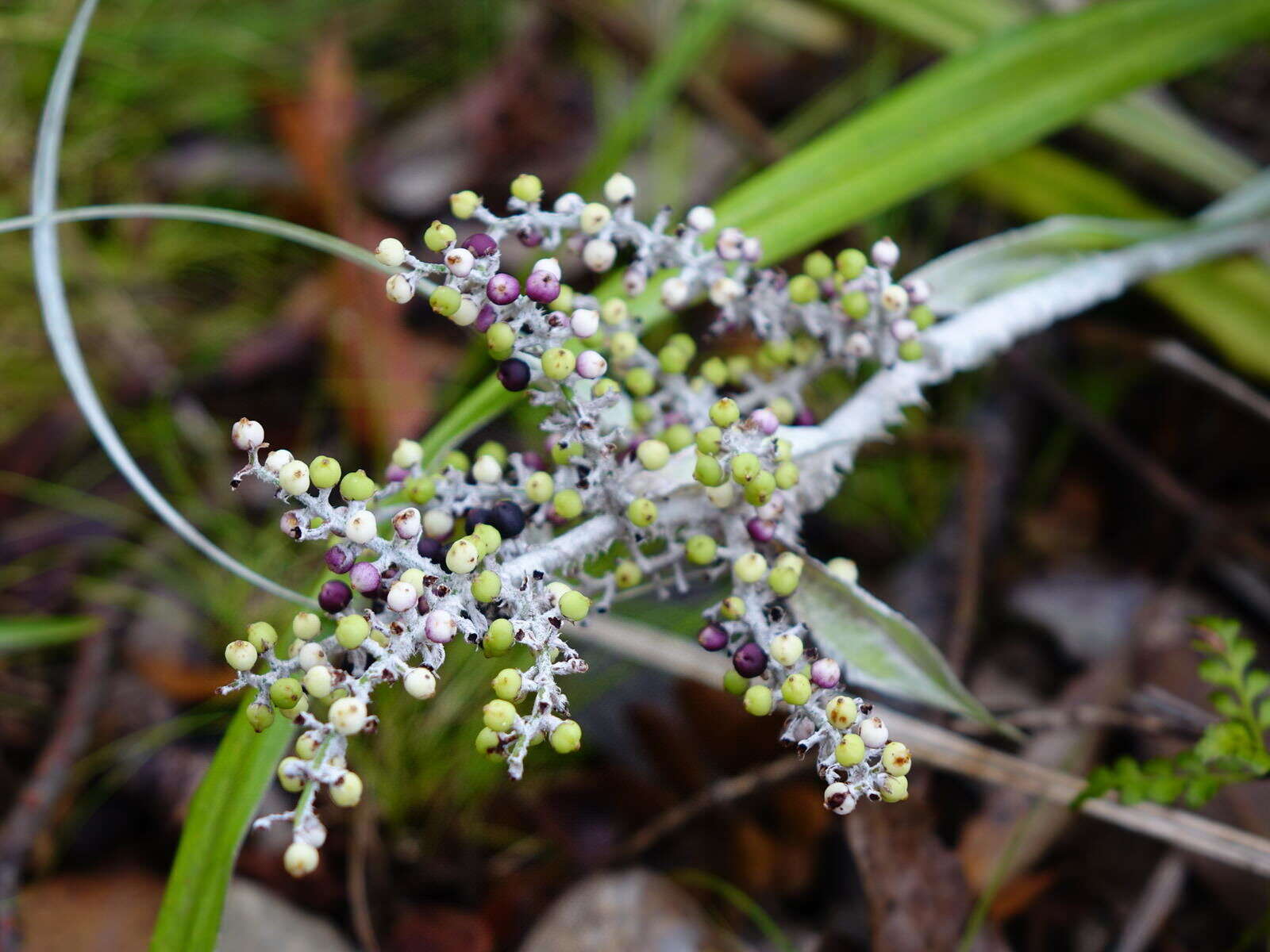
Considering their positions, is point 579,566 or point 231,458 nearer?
point 579,566

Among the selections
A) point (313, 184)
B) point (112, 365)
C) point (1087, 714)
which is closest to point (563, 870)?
point (1087, 714)

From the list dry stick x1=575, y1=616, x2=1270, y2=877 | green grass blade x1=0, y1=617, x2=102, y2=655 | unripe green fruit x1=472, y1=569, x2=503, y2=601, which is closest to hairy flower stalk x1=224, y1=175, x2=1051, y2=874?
unripe green fruit x1=472, y1=569, x2=503, y2=601

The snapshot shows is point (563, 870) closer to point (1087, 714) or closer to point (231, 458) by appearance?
point (1087, 714)

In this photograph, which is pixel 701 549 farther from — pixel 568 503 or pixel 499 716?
pixel 499 716

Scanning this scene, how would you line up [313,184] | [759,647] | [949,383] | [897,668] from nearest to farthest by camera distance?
1. [759,647]
2. [897,668]
3. [949,383]
4. [313,184]

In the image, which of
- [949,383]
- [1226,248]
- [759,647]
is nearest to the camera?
[759,647]

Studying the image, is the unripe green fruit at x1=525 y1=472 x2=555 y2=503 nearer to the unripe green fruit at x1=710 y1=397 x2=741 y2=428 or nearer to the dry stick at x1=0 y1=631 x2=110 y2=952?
the unripe green fruit at x1=710 y1=397 x2=741 y2=428
